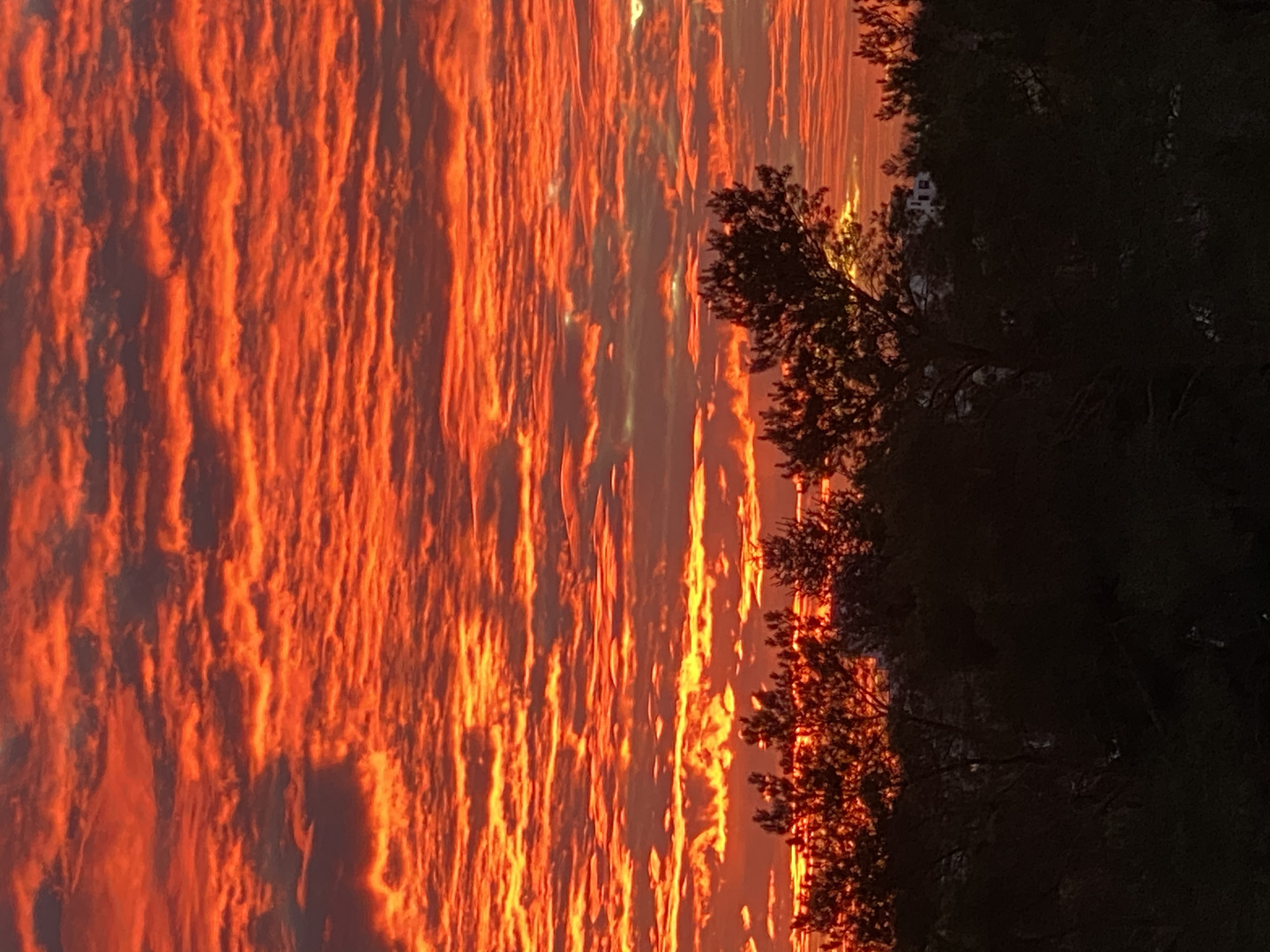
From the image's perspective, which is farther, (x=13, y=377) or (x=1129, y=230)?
(x=1129, y=230)

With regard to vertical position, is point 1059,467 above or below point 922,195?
below

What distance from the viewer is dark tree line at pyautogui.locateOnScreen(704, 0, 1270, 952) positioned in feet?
11.0

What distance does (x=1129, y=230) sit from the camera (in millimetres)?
3508

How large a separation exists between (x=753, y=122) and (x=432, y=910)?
430 centimetres

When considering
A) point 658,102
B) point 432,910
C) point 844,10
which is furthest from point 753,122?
point 432,910

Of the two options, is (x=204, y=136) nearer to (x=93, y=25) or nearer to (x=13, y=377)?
(x=93, y=25)

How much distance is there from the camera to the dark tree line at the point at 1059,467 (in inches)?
132

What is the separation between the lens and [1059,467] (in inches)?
141

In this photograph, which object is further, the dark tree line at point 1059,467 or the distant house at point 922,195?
the distant house at point 922,195

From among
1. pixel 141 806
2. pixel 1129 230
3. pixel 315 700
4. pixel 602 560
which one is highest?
pixel 1129 230

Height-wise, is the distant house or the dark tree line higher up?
the distant house

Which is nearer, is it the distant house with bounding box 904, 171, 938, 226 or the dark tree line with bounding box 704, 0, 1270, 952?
the dark tree line with bounding box 704, 0, 1270, 952

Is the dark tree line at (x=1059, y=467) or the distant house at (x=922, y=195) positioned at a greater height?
the distant house at (x=922, y=195)

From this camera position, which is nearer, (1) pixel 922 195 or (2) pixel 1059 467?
(2) pixel 1059 467
